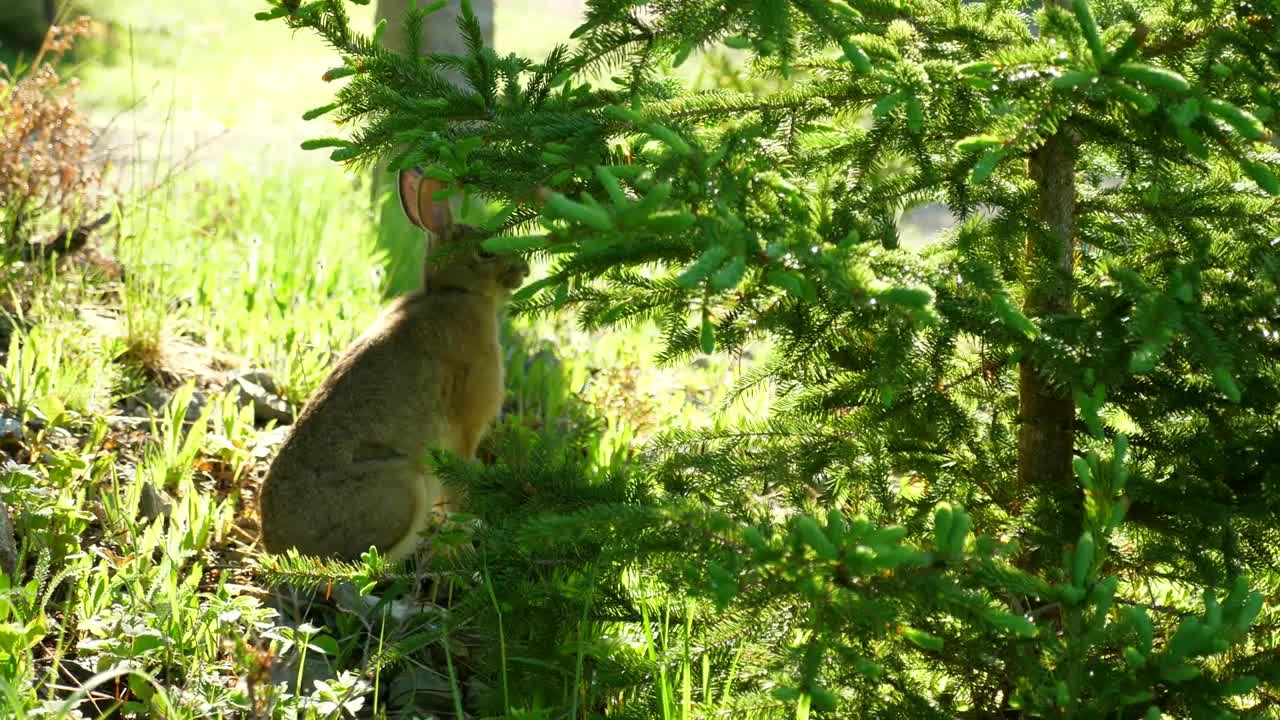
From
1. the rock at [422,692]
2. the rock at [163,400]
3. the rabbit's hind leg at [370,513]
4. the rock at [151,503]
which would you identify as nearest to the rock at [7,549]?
the rock at [151,503]

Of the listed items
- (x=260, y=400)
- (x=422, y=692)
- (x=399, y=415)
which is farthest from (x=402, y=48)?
(x=422, y=692)

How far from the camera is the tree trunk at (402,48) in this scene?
6.29 m

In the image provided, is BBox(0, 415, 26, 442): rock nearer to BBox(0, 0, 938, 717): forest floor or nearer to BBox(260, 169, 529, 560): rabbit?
BBox(0, 0, 938, 717): forest floor

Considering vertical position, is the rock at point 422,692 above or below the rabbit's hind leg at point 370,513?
below

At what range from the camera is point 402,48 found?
6344 mm

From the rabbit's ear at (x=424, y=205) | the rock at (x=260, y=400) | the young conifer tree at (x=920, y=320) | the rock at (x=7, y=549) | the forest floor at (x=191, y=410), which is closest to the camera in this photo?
the young conifer tree at (x=920, y=320)

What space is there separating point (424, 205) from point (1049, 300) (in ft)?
7.68

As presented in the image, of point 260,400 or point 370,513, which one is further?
point 260,400

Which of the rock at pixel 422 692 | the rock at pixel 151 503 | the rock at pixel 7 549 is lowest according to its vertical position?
the rock at pixel 422 692

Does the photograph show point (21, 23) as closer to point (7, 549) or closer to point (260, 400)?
point (260, 400)

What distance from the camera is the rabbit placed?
4.07 meters

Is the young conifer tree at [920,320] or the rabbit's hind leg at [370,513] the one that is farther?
the rabbit's hind leg at [370,513]

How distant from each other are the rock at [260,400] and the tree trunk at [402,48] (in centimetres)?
127

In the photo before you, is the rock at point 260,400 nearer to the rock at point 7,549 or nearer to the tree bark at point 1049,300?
the rock at point 7,549
